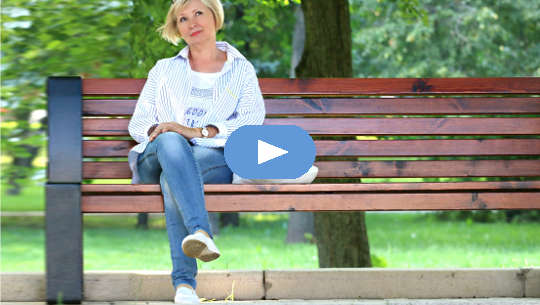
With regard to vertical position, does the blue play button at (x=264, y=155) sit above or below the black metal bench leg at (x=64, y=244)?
above

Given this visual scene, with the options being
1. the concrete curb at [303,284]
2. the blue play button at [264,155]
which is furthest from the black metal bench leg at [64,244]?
the blue play button at [264,155]

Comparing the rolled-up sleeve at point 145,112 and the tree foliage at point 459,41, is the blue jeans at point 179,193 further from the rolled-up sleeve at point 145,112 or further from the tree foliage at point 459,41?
the tree foliage at point 459,41

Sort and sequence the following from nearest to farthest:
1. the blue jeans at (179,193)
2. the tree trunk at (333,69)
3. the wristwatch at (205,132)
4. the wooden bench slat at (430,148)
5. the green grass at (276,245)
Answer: the blue jeans at (179,193) < the wristwatch at (205,132) < the wooden bench slat at (430,148) < the tree trunk at (333,69) < the green grass at (276,245)

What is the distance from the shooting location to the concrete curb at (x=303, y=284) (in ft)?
13.5

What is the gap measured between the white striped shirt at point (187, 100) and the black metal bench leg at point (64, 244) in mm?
415

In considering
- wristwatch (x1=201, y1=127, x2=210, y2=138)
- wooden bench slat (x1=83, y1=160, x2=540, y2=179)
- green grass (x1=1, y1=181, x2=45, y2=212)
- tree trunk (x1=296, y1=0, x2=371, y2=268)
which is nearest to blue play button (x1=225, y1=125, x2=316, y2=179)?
wristwatch (x1=201, y1=127, x2=210, y2=138)

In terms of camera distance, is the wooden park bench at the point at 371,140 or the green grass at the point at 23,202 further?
the green grass at the point at 23,202

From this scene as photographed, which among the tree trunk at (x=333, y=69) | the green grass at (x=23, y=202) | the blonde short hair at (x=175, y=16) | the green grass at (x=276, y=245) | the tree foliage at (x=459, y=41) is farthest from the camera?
the tree foliage at (x=459, y=41)

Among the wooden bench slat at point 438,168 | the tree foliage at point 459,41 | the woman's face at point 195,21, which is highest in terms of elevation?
the tree foliage at point 459,41

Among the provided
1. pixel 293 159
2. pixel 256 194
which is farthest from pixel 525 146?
pixel 256 194

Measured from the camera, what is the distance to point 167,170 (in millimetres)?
3760

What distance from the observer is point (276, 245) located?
43.4 ft

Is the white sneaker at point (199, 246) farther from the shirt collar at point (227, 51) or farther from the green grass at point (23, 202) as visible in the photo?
the green grass at point (23, 202)

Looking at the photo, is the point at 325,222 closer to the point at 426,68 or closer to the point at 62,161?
the point at 62,161
